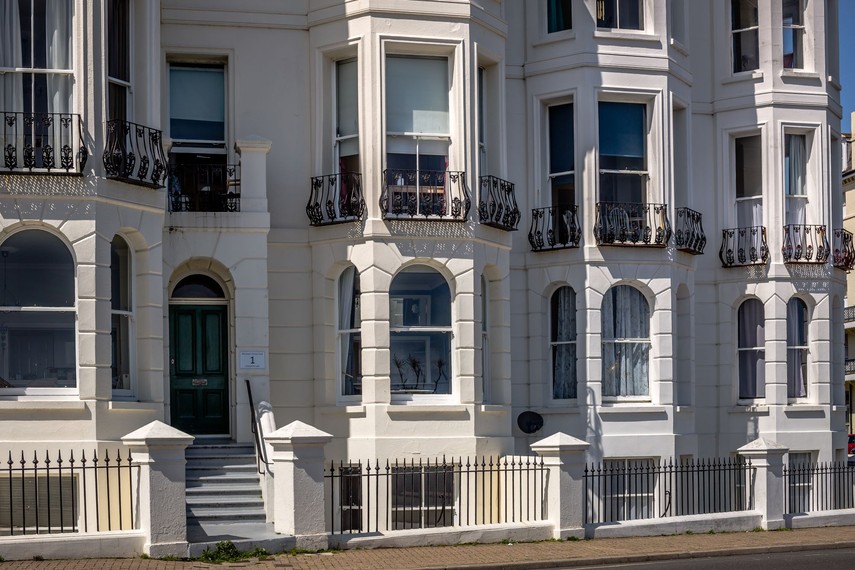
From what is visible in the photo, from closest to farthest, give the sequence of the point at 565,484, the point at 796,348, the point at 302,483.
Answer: the point at 302,483 < the point at 565,484 < the point at 796,348

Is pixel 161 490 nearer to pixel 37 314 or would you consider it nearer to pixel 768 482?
pixel 37 314

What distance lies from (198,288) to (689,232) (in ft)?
31.8

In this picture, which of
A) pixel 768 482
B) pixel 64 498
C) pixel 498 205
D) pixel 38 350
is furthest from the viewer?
pixel 498 205

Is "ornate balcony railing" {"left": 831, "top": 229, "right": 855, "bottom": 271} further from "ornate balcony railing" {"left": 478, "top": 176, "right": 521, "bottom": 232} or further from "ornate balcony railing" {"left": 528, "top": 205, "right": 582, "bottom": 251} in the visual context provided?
"ornate balcony railing" {"left": 478, "top": 176, "right": 521, "bottom": 232}

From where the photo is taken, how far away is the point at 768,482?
75.4 feet

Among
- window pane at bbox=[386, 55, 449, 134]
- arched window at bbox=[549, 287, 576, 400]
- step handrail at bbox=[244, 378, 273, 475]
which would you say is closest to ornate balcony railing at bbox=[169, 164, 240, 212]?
window pane at bbox=[386, 55, 449, 134]

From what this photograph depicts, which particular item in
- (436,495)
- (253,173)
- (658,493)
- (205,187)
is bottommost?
(658,493)

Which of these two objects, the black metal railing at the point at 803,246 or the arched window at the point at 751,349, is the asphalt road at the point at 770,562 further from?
the black metal railing at the point at 803,246

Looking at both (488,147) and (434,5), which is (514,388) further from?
(434,5)

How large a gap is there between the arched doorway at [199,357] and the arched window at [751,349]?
11.2 meters

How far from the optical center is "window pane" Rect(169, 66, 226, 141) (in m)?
24.0

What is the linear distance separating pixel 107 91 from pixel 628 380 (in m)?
11.2

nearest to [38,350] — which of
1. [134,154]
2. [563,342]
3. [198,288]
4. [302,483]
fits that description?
[134,154]

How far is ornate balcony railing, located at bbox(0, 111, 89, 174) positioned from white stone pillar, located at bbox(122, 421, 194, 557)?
4685 mm
